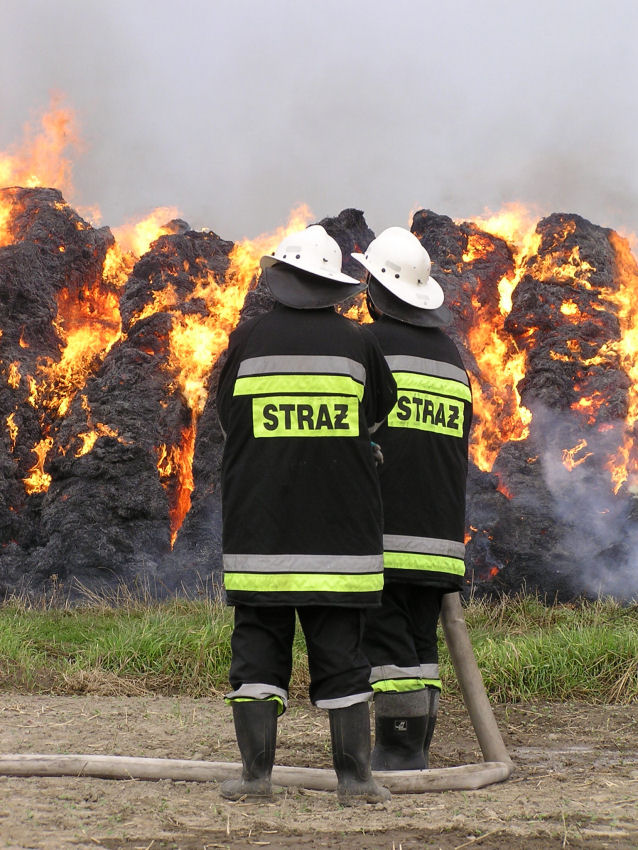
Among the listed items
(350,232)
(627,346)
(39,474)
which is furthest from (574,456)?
(39,474)

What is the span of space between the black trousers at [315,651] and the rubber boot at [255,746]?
8 cm

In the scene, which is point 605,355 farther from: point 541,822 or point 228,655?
point 541,822

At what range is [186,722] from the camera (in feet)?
15.8

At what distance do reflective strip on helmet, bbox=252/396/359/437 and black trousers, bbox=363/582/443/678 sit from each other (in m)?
0.78

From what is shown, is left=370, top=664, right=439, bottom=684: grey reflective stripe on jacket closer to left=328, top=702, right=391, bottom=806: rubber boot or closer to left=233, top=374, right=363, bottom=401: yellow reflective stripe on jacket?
left=328, top=702, right=391, bottom=806: rubber boot

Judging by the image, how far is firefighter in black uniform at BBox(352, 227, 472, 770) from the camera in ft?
11.9

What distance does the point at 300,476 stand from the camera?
10.5 feet

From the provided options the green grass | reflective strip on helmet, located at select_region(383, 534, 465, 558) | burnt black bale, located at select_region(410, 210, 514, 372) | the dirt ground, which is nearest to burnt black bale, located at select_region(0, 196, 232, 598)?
burnt black bale, located at select_region(410, 210, 514, 372)

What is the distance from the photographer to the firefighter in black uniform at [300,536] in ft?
10.2

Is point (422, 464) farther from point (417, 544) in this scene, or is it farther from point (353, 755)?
point (353, 755)

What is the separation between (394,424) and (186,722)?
6.94ft

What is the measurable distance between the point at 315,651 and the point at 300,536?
0.40 metres

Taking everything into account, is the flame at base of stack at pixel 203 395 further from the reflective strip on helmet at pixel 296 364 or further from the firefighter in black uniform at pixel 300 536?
the reflective strip on helmet at pixel 296 364

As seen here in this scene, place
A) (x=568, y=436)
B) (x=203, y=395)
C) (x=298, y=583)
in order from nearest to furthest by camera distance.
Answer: (x=298, y=583), (x=568, y=436), (x=203, y=395)
